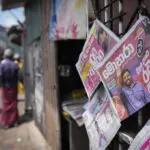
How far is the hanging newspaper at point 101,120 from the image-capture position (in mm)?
1940

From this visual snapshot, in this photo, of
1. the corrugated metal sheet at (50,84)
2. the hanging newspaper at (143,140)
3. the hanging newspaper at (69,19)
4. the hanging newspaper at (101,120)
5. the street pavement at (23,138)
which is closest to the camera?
the hanging newspaper at (143,140)

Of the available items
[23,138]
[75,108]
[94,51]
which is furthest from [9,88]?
[94,51]

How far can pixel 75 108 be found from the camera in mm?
3635

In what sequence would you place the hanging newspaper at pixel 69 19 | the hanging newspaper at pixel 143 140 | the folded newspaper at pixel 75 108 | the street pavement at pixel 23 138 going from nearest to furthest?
the hanging newspaper at pixel 143 140 → the hanging newspaper at pixel 69 19 → the folded newspaper at pixel 75 108 → the street pavement at pixel 23 138

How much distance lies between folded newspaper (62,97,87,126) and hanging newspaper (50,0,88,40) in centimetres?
94

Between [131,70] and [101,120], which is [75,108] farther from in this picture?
[131,70]

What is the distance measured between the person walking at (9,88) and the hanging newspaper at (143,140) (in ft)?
16.8

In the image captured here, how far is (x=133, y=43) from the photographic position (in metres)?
1.66

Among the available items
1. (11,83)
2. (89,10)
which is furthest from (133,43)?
(11,83)

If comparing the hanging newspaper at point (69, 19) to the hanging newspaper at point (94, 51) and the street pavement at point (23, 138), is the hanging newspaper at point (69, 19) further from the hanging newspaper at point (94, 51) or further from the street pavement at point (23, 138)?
the street pavement at point (23, 138)

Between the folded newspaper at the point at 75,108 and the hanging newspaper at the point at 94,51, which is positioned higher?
the hanging newspaper at the point at 94,51

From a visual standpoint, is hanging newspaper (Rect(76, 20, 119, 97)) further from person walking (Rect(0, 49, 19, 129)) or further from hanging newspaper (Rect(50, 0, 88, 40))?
person walking (Rect(0, 49, 19, 129))

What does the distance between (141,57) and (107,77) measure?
40 cm

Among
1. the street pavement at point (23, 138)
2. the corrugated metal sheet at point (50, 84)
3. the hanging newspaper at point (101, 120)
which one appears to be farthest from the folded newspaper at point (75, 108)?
the street pavement at point (23, 138)
